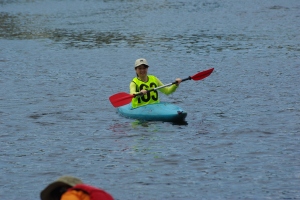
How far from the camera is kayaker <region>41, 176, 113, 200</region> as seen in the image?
6.19 m

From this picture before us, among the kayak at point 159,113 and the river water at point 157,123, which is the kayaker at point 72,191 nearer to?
the river water at point 157,123

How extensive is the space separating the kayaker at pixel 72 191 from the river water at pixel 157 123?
5.59 meters

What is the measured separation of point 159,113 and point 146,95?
829 millimetres

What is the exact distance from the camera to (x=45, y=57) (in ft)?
111

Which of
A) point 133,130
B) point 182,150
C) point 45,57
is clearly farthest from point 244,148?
point 45,57

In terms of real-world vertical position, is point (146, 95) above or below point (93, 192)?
below

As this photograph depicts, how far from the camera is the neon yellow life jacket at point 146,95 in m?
18.5

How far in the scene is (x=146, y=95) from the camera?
737 inches

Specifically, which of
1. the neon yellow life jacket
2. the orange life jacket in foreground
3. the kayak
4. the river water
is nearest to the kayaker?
the orange life jacket in foreground

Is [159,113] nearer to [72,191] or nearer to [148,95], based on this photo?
[148,95]

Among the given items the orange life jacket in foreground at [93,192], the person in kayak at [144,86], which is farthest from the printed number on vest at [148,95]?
the orange life jacket in foreground at [93,192]

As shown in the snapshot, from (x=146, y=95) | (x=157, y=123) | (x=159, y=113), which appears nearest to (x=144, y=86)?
(x=146, y=95)

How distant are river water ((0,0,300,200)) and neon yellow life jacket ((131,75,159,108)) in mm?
601

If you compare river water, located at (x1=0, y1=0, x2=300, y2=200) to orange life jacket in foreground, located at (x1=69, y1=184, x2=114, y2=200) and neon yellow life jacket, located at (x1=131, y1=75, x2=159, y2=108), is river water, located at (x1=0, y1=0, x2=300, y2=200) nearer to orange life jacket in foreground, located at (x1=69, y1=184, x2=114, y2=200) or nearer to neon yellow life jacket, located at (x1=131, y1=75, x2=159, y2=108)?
neon yellow life jacket, located at (x1=131, y1=75, x2=159, y2=108)
